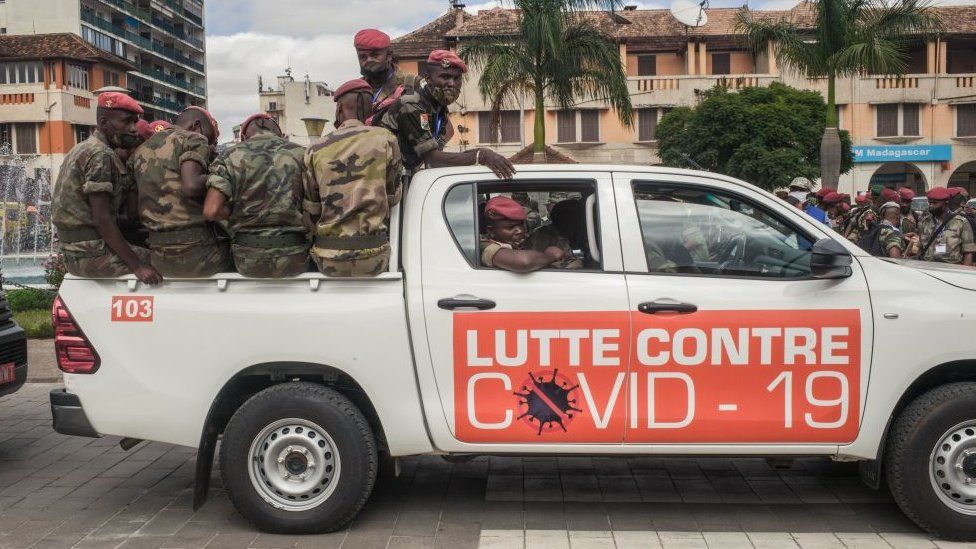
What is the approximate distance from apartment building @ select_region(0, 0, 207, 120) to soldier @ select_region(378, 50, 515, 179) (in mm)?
55340

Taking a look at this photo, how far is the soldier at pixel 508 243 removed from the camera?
4.64 m

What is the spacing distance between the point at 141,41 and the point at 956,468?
79.0 m

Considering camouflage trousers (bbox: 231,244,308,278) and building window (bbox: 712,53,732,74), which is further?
building window (bbox: 712,53,732,74)

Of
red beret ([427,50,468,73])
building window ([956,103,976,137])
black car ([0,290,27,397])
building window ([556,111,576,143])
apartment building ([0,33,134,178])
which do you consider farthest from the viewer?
apartment building ([0,33,134,178])

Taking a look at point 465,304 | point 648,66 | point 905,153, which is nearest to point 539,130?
point 465,304

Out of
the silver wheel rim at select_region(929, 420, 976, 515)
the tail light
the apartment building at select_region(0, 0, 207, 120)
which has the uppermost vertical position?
the apartment building at select_region(0, 0, 207, 120)

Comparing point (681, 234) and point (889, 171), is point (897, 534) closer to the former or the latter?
point (681, 234)

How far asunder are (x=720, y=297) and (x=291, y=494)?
235 cm

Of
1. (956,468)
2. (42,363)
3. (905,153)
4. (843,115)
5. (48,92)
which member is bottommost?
(42,363)

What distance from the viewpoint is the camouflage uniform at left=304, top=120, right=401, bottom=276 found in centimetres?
461

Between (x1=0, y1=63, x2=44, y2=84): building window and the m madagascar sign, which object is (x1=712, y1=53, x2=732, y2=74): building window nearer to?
(x1=0, y1=63, x2=44, y2=84): building window

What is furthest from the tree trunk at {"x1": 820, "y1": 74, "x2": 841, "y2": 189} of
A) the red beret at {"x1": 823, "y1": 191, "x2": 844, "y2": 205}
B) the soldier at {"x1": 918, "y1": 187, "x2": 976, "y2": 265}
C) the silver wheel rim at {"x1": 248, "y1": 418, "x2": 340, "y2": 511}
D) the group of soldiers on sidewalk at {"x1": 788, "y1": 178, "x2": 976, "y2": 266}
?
the silver wheel rim at {"x1": 248, "y1": 418, "x2": 340, "y2": 511}

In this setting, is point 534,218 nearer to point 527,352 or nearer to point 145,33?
point 527,352

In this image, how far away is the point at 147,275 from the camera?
4719mm
